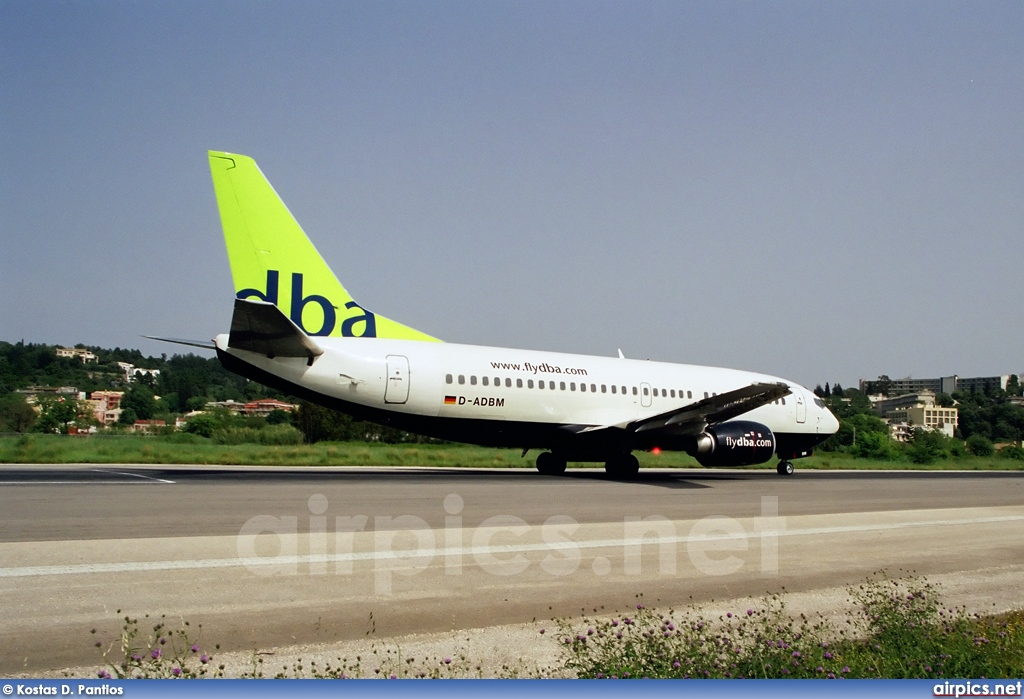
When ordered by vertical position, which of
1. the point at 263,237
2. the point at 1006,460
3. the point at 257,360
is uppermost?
the point at 263,237

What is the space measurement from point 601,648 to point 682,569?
11.9 feet

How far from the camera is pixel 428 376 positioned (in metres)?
23.0

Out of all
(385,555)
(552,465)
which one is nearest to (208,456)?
(552,465)

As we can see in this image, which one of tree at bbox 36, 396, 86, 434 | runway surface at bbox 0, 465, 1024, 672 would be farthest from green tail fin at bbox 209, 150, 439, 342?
tree at bbox 36, 396, 86, 434

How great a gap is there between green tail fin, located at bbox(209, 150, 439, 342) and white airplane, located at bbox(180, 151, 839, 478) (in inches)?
1.0

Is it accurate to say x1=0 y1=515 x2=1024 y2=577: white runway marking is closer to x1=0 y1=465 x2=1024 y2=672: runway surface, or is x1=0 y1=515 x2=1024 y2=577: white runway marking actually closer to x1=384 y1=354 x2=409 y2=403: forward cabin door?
x1=0 y1=465 x2=1024 y2=672: runway surface

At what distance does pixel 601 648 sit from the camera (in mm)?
5605

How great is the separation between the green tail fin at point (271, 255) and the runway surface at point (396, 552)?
5804 millimetres

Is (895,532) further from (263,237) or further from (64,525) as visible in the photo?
(263,237)

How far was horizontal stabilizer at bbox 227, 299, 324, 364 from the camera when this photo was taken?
19250 mm

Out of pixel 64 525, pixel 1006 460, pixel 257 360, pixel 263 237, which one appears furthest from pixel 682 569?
pixel 1006 460

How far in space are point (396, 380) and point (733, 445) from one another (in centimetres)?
936

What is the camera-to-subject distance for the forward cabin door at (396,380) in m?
22.4

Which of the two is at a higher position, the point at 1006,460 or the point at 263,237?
the point at 263,237
